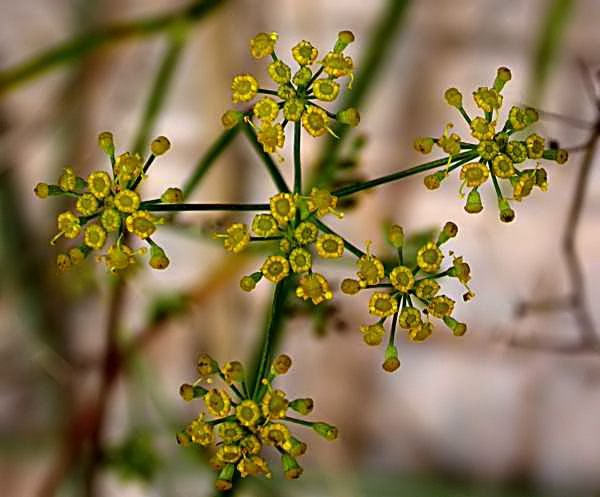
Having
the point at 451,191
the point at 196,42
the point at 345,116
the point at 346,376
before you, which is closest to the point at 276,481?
the point at 346,376

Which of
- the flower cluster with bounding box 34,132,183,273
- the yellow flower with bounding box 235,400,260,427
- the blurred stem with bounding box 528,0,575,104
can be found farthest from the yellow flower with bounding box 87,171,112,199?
the blurred stem with bounding box 528,0,575,104

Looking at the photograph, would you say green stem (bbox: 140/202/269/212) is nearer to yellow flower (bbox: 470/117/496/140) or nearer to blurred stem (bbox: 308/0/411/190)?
yellow flower (bbox: 470/117/496/140)

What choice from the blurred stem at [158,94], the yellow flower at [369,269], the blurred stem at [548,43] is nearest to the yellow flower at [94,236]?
the yellow flower at [369,269]

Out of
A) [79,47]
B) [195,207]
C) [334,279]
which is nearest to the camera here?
[195,207]

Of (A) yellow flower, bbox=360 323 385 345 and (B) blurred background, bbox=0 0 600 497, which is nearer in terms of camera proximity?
(A) yellow flower, bbox=360 323 385 345

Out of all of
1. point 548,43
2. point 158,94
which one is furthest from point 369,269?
point 548,43

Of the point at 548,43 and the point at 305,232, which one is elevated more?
the point at 548,43

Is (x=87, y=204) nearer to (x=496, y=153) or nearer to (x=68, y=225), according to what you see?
(x=68, y=225)
